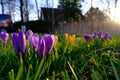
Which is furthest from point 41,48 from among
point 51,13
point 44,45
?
point 51,13

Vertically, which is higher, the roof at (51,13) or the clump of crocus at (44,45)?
the clump of crocus at (44,45)

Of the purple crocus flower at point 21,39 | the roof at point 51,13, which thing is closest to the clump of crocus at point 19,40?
the purple crocus flower at point 21,39

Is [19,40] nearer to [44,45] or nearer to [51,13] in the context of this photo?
[44,45]

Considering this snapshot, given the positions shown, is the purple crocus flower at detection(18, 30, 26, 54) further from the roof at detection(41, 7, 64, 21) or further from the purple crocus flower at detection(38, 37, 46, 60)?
the roof at detection(41, 7, 64, 21)

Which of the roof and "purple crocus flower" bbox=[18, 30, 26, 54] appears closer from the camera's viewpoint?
"purple crocus flower" bbox=[18, 30, 26, 54]

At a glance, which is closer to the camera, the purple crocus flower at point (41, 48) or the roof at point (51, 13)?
the purple crocus flower at point (41, 48)

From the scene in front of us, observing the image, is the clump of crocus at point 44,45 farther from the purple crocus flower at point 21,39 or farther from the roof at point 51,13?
the roof at point 51,13

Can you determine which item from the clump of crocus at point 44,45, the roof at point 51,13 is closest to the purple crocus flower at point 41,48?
the clump of crocus at point 44,45

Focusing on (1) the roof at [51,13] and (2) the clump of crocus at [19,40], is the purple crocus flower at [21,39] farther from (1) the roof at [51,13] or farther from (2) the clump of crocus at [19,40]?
(1) the roof at [51,13]

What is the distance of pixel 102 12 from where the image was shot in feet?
162

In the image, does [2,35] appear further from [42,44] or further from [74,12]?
[74,12]

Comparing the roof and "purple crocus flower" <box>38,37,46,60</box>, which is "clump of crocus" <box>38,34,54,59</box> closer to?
"purple crocus flower" <box>38,37,46,60</box>

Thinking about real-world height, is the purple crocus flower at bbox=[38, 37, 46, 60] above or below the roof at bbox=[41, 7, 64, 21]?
above

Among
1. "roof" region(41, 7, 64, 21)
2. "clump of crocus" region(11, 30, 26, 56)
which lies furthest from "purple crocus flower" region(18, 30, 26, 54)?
"roof" region(41, 7, 64, 21)
